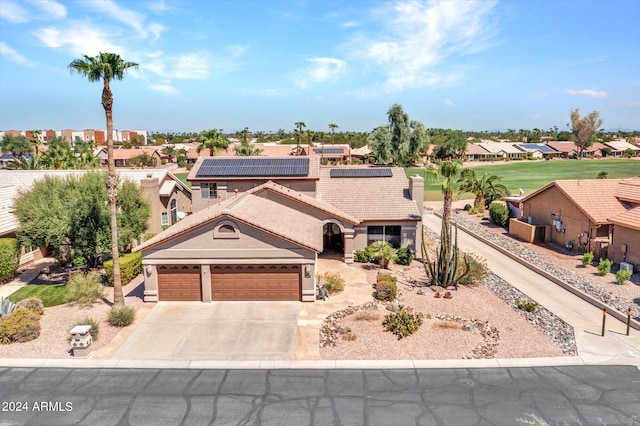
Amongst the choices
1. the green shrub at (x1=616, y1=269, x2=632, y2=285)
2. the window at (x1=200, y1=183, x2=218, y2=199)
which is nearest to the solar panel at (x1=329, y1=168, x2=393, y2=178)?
the window at (x1=200, y1=183, x2=218, y2=199)

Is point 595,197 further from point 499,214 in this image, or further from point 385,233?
point 385,233

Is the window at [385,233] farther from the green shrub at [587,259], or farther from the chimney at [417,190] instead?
the green shrub at [587,259]

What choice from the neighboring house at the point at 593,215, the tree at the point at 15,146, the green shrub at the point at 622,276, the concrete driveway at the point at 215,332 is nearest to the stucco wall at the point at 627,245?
the neighboring house at the point at 593,215

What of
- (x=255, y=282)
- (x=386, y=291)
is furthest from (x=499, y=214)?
(x=255, y=282)

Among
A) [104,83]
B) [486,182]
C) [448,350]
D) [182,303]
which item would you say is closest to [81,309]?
[182,303]

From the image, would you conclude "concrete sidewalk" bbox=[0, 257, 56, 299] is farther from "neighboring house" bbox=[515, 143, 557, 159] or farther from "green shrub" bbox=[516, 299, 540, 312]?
"neighboring house" bbox=[515, 143, 557, 159]
